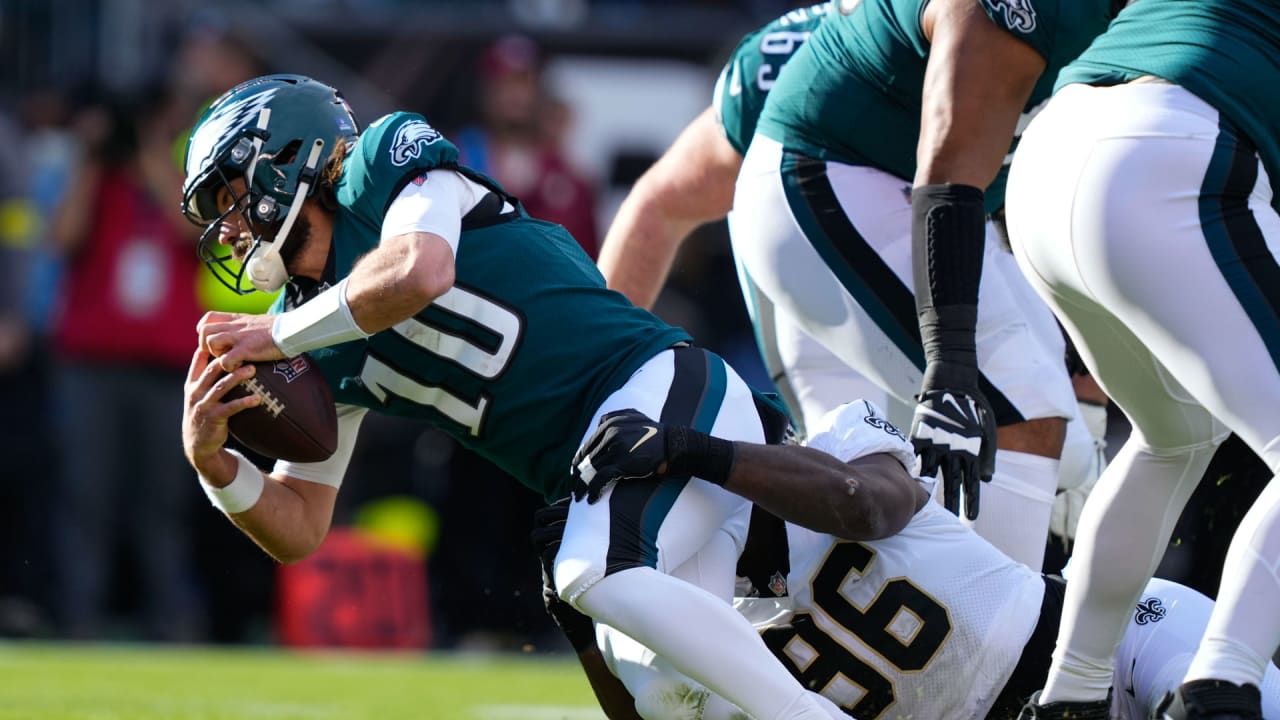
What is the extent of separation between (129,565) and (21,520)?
536 mm

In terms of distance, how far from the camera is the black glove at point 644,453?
3354mm

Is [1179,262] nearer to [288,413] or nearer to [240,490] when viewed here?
[288,413]

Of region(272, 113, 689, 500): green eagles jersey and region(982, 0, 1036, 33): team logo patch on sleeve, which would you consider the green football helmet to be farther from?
region(982, 0, 1036, 33): team logo patch on sleeve

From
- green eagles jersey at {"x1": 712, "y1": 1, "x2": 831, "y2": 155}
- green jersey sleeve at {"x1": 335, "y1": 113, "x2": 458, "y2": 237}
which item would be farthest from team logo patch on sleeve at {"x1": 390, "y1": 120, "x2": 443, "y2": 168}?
green eagles jersey at {"x1": 712, "y1": 1, "x2": 831, "y2": 155}

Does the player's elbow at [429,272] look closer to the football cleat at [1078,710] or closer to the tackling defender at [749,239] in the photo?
the tackling defender at [749,239]

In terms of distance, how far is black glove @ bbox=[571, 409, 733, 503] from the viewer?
3354mm

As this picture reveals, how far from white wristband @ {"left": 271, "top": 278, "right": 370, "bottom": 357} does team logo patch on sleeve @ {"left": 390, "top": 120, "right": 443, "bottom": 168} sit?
283 mm

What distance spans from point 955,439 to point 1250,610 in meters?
0.77

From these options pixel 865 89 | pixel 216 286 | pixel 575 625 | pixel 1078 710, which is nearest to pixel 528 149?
pixel 216 286

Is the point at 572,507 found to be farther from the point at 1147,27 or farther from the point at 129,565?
the point at 129,565

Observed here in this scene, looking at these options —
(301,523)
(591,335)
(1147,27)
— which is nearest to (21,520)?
(301,523)

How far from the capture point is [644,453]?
3.35 meters

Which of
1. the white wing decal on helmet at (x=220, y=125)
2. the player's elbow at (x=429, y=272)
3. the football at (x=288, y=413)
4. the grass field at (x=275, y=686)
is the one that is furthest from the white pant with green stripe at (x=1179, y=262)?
the grass field at (x=275, y=686)

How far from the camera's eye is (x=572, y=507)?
137 inches
